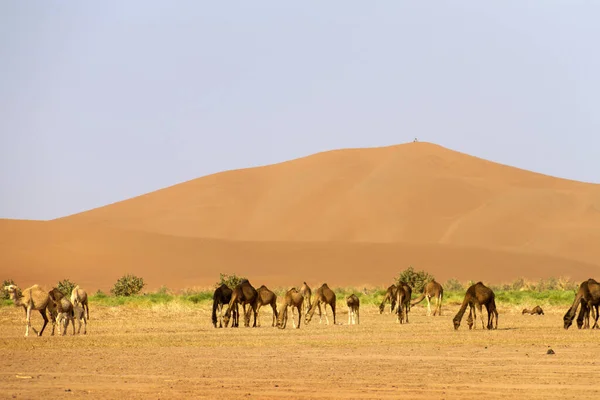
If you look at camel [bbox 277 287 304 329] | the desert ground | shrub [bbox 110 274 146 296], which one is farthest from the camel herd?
shrub [bbox 110 274 146 296]

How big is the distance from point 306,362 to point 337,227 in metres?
105

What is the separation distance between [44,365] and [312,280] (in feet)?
254

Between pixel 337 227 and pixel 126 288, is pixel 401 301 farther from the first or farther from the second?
pixel 337 227

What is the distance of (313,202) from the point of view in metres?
139

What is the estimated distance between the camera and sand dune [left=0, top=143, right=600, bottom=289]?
105 m

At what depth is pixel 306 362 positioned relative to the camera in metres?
24.6

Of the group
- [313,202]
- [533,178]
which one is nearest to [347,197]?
[313,202]

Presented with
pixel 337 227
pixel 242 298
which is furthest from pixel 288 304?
pixel 337 227

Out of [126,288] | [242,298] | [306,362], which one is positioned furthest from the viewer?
[126,288]

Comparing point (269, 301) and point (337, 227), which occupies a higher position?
point (337, 227)

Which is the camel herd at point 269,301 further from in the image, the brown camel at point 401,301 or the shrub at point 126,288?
the shrub at point 126,288

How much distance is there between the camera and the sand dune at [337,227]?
105375 millimetres

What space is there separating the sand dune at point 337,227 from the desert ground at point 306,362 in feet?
199

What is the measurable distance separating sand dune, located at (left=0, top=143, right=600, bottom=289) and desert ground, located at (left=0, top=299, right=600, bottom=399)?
60805 mm
